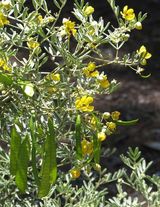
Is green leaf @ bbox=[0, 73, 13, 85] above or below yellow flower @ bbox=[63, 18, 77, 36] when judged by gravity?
below

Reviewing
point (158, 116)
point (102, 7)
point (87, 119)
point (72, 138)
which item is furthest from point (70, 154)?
point (102, 7)

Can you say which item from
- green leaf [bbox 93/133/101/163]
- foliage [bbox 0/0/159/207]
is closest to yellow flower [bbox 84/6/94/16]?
foliage [bbox 0/0/159/207]

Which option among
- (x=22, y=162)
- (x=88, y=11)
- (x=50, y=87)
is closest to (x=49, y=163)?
(x=22, y=162)

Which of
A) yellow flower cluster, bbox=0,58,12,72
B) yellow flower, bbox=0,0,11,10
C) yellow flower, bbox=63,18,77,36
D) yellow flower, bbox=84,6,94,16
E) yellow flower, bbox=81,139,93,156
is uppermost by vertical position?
yellow flower, bbox=0,0,11,10

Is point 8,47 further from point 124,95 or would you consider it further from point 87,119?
point 124,95

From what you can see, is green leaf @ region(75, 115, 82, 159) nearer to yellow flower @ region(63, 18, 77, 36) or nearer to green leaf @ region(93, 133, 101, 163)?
green leaf @ region(93, 133, 101, 163)

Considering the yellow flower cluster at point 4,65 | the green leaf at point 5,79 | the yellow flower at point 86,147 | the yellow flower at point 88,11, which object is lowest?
the yellow flower at point 86,147

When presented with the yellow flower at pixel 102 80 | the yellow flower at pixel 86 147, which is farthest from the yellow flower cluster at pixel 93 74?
the yellow flower at pixel 86 147

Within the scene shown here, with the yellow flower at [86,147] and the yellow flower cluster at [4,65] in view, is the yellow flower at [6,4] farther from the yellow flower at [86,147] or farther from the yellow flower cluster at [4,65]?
the yellow flower at [86,147]
